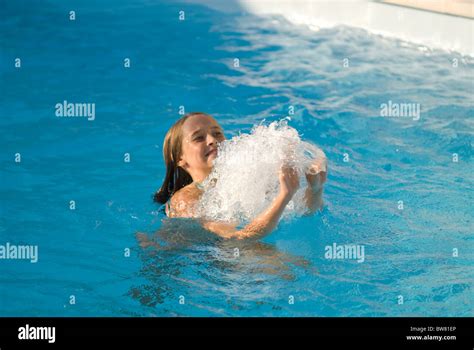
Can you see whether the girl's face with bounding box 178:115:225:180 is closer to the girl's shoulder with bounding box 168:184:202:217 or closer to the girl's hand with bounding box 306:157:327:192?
the girl's shoulder with bounding box 168:184:202:217

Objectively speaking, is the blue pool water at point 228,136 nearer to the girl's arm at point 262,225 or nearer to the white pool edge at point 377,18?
the girl's arm at point 262,225

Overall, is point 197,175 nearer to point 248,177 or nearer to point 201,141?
point 201,141

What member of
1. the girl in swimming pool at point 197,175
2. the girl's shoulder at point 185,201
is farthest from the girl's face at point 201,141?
the girl's shoulder at point 185,201

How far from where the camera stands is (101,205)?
5137 mm

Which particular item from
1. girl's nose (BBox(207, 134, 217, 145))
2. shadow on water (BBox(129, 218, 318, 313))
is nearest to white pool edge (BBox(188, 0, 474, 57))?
girl's nose (BBox(207, 134, 217, 145))

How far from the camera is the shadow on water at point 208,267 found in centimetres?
404

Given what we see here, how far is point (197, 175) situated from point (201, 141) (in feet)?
0.76

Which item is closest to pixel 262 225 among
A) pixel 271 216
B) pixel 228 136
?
pixel 271 216

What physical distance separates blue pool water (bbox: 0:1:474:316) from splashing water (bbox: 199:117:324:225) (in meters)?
0.18

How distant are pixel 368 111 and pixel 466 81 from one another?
1.15 m

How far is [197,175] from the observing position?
4512mm

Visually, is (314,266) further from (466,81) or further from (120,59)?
(120,59)

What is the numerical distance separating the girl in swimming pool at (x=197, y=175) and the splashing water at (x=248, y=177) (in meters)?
0.06

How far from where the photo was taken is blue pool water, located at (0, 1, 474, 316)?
4.09 meters
